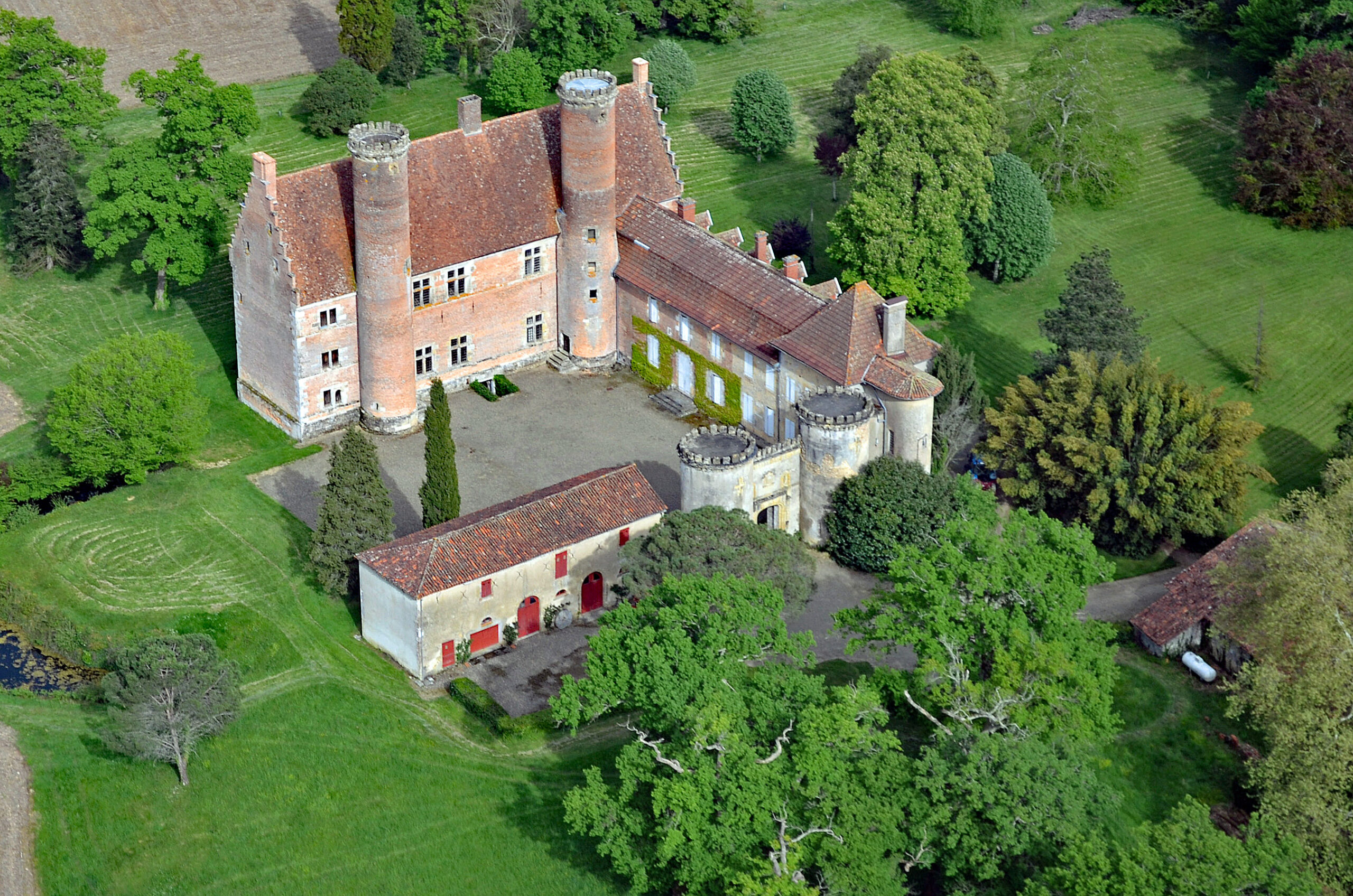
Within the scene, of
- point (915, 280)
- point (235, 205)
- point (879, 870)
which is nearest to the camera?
point (879, 870)

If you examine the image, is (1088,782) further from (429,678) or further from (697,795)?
(429,678)

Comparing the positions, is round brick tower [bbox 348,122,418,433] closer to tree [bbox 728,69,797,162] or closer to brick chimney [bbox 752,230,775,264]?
brick chimney [bbox 752,230,775,264]

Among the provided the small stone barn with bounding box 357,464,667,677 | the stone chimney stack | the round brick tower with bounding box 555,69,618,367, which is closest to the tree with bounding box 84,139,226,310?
the round brick tower with bounding box 555,69,618,367

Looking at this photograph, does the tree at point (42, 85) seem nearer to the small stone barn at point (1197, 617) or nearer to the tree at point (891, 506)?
the tree at point (891, 506)

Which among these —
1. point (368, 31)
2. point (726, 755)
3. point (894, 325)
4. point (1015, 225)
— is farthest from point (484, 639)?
point (368, 31)

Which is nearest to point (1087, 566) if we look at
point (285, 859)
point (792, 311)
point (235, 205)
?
point (792, 311)

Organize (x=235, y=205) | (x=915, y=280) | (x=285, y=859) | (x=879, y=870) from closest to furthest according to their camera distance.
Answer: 1. (x=879, y=870)
2. (x=285, y=859)
3. (x=915, y=280)
4. (x=235, y=205)

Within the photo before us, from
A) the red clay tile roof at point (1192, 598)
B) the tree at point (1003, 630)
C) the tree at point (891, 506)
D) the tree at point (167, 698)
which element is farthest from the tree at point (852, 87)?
the tree at point (167, 698)
